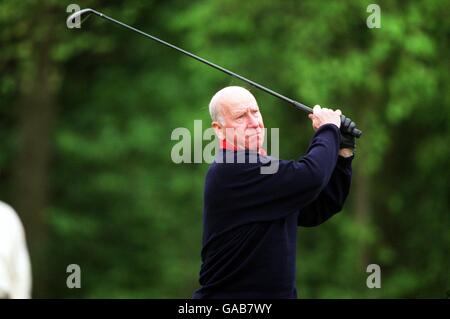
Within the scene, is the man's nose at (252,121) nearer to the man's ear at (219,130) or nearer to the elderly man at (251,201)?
the elderly man at (251,201)

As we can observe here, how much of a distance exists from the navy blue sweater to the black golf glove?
7.5 inches

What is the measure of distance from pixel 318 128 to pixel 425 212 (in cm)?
866

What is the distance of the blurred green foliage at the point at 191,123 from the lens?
Answer: 1269cm

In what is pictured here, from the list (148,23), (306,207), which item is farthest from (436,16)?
(306,207)

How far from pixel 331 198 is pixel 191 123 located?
33.2ft

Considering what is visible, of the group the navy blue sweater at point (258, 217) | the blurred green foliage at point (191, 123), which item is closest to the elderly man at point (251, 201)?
the navy blue sweater at point (258, 217)

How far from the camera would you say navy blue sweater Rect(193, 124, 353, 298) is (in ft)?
16.0

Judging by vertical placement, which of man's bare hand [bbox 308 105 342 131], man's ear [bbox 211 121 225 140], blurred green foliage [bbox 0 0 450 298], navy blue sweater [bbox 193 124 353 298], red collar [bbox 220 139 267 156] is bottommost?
navy blue sweater [bbox 193 124 353 298]

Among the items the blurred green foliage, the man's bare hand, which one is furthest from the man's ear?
the blurred green foliage

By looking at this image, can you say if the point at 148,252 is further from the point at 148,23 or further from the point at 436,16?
the point at 436,16

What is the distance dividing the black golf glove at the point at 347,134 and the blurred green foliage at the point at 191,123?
4.90 meters

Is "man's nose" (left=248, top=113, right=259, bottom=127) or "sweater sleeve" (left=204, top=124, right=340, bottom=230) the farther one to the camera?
"man's nose" (left=248, top=113, right=259, bottom=127)

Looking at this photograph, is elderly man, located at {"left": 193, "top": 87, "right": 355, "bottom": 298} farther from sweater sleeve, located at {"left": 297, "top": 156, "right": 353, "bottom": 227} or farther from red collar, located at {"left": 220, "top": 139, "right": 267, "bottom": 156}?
sweater sleeve, located at {"left": 297, "top": 156, "right": 353, "bottom": 227}
